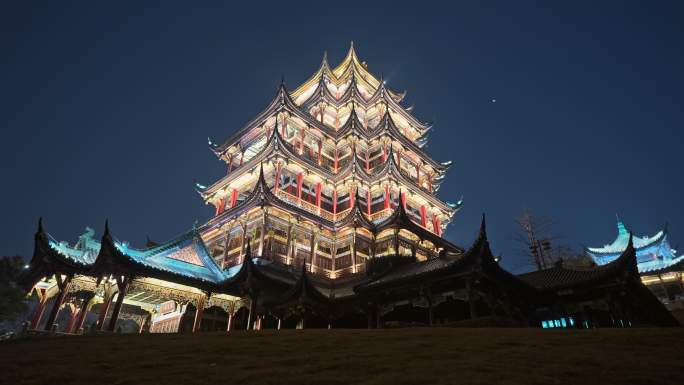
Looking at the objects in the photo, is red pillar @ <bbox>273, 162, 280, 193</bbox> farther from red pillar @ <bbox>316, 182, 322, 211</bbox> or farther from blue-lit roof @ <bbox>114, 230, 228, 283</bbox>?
blue-lit roof @ <bbox>114, 230, 228, 283</bbox>

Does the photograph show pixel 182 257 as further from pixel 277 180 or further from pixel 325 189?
pixel 325 189

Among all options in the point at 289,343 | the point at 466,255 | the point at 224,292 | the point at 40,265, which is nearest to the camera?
the point at 289,343

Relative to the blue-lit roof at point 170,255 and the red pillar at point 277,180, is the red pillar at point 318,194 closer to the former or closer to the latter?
the red pillar at point 277,180

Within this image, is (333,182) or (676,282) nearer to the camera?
(676,282)

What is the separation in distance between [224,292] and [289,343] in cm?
1165

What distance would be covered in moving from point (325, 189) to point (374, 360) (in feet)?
93.5

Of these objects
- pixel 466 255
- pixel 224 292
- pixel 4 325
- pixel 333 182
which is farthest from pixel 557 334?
pixel 4 325

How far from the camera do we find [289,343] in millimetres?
8703

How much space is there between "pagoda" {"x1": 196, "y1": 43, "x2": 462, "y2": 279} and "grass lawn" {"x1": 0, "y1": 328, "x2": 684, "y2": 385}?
1548cm

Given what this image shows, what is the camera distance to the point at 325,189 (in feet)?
114

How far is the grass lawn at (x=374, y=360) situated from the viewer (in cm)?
521

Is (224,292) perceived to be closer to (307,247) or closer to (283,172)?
(307,247)

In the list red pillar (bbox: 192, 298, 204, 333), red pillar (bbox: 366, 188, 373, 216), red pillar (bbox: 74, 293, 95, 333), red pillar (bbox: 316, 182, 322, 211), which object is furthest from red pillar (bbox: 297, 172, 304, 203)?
red pillar (bbox: 74, 293, 95, 333)

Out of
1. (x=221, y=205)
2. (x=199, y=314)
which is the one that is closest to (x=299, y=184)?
(x=221, y=205)
